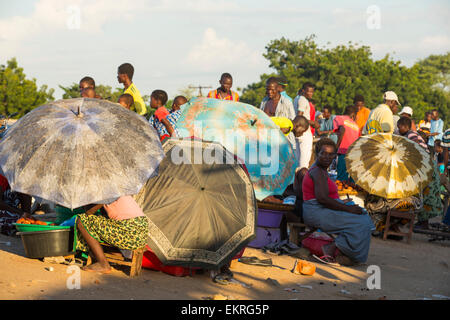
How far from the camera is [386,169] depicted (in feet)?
32.7

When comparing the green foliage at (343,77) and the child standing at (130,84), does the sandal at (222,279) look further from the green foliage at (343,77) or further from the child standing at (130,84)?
the green foliage at (343,77)

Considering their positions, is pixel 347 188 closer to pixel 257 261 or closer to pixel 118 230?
pixel 257 261

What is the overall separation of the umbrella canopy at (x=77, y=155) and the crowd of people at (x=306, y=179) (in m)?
0.41

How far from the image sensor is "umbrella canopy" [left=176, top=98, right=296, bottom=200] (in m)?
8.44

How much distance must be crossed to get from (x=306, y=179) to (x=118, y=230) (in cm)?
308

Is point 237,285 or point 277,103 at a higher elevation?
point 277,103

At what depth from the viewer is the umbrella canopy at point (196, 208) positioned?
20.2ft

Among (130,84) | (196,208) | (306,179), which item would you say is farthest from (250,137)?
(130,84)

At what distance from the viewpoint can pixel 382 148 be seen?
10023 mm

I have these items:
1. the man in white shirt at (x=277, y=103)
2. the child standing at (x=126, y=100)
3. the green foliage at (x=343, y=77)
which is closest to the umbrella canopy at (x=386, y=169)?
the man in white shirt at (x=277, y=103)

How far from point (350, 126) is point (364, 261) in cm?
510

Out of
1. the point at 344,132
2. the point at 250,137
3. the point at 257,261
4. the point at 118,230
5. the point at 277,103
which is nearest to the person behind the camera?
the point at 118,230

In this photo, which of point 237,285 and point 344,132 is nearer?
point 237,285
